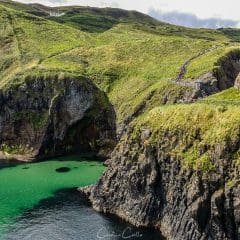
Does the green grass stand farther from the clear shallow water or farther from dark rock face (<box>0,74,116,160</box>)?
dark rock face (<box>0,74,116,160</box>)

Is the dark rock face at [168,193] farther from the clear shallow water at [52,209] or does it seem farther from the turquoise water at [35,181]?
the turquoise water at [35,181]

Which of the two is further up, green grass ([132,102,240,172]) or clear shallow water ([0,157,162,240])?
green grass ([132,102,240,172])

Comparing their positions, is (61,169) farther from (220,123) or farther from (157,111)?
(220,123)

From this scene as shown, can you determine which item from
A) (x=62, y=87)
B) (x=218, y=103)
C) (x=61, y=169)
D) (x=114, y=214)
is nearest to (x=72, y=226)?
(x=114, y=214)

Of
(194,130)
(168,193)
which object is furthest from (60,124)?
(194,130)

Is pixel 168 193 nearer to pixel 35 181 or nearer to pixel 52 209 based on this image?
pixel 52 209

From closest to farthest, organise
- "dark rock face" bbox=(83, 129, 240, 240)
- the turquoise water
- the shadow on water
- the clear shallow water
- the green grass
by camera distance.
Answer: "dark rock face" bbox=(83, 129, 240, 240) < the green grass < the shadow on water < the clear shallow water < the turquoise water

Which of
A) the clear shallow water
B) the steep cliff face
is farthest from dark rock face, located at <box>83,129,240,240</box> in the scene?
the clear shallow water

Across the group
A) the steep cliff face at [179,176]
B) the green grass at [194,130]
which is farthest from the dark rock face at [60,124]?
the green grass at [194,130]
